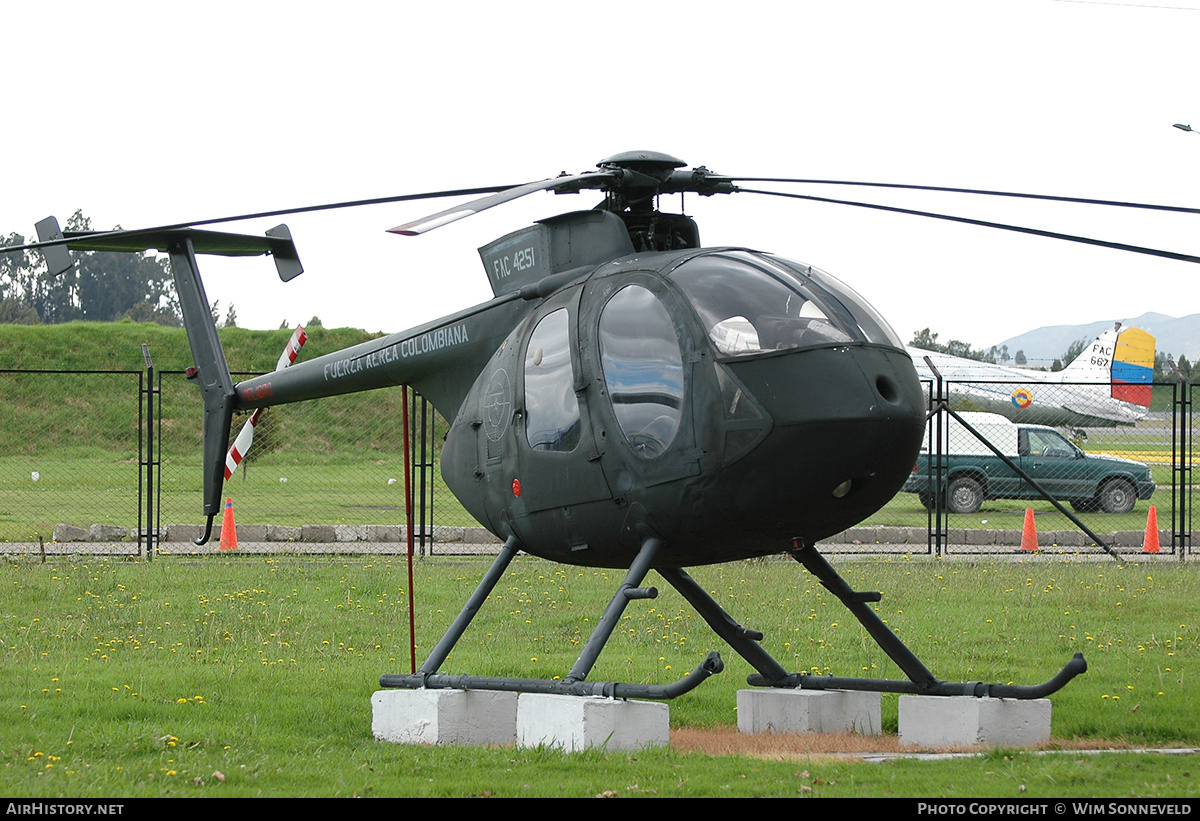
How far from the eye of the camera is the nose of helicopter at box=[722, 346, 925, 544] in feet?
20.6

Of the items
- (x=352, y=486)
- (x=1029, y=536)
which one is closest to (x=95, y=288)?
(x=352, y=486)

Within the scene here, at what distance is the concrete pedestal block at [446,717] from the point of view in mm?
7441

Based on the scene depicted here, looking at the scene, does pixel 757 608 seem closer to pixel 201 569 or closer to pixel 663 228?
pixel 663 228

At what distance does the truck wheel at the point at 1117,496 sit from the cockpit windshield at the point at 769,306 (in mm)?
20926

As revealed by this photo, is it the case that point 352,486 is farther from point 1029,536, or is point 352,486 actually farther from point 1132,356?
point 1132,356

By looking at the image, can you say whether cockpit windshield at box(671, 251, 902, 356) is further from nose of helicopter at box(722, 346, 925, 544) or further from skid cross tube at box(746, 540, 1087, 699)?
skid cross tube at box(746, 540, 1087, 699)

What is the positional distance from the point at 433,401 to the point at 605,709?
307 cm

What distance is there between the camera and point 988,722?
721 cm

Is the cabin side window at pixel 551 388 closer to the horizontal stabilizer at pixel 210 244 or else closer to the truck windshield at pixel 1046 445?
the horizontal stabilizer at pixel 210 244

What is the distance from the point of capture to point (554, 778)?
19.6 ft

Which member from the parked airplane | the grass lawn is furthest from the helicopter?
the parked airplane

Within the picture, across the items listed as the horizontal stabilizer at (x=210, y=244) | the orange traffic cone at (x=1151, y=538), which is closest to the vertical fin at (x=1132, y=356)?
the orange traffic cone at (x=1151, y=538)

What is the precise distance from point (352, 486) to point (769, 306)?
82.1 feet
